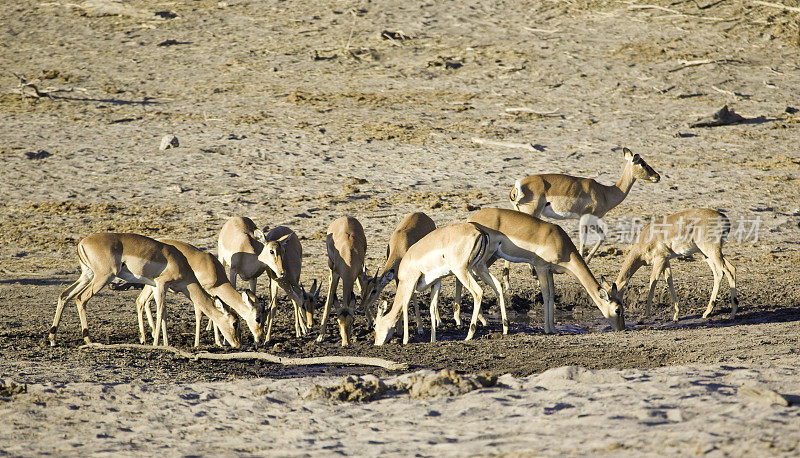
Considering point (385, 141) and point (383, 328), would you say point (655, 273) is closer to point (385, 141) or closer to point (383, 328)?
point (383, 328)

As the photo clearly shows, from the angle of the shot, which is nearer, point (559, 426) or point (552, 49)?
point (559, 426)

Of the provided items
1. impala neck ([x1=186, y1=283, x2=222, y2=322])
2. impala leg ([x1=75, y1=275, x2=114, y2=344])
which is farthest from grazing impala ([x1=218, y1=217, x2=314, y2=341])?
impala leg ([x1=75, y1=275, x2=114, y2=344])

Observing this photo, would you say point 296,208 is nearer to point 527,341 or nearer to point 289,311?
point 289,311

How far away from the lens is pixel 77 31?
71.6 ft

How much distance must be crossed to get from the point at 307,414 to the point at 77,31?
59.8ft

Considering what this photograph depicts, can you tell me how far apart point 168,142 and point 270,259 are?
6211mm

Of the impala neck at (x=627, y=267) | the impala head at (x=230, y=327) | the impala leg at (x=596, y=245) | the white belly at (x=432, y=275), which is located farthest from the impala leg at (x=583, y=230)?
the impala head at (x=230, y=327)

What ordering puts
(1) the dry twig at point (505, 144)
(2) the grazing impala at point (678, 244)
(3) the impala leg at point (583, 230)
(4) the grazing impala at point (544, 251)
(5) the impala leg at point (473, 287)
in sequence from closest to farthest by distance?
1. (5) the impala leg at point (473, 287)
2. (4) the grazing impala at point (544, 251)
3. (2) the grazing impala at point (678, 244)
4. (3) the impala leg at point (583, 230)
5. (1) the dry twig at point (505, 144)

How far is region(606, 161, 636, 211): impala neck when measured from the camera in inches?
530

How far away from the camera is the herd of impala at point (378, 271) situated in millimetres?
10000

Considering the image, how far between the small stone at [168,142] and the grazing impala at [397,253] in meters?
5.88

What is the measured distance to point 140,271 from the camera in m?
10.1

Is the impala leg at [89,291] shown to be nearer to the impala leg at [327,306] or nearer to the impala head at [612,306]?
the impala leg at [327,306]

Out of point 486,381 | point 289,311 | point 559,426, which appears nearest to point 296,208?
point 289,311
